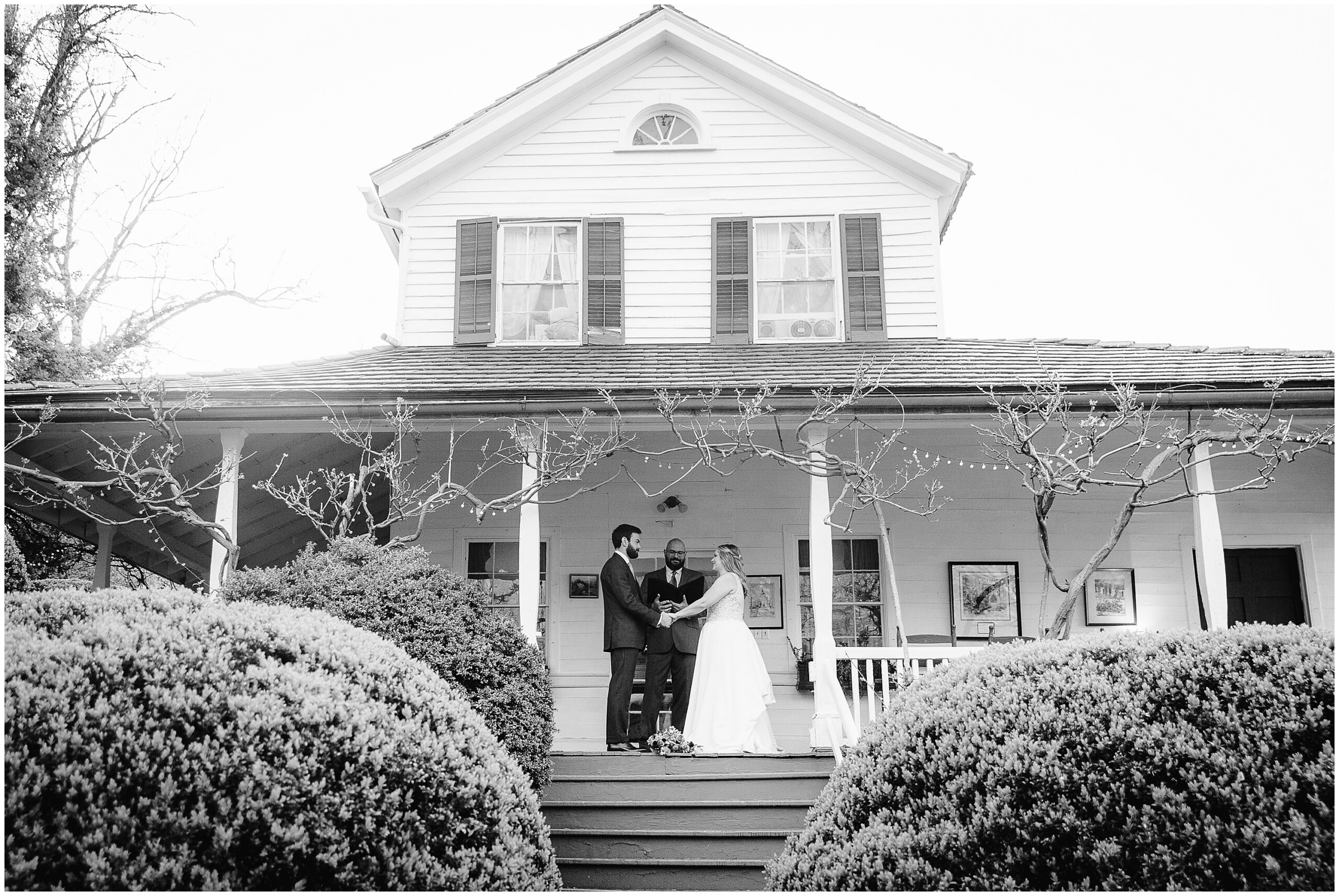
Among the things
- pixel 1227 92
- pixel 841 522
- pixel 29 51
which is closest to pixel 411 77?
pixel 29 51

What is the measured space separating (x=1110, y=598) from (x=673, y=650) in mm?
4945

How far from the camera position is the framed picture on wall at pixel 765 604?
10.7 metres

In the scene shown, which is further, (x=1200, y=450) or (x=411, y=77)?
(x=411, y=77)

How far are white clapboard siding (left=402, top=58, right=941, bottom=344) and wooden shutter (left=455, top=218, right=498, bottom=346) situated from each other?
8.5 inches

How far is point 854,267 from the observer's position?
37.6ft

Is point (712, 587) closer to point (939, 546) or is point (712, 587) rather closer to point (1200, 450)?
point (939, 546)

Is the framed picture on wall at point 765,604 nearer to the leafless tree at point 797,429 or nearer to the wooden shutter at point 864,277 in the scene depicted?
the leafless tree at point 797,429

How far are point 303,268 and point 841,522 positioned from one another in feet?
50.2

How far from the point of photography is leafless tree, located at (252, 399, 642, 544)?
8156 mm

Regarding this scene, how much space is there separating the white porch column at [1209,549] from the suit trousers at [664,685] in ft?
14.2

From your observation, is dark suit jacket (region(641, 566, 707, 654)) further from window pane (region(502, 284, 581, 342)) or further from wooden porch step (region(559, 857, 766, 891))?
window pane (region(502, 284, 581, 342))

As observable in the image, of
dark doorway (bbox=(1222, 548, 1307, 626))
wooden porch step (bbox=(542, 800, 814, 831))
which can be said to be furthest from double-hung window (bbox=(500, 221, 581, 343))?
dark doorway (bbox=(1222, 548, 1307, 626))

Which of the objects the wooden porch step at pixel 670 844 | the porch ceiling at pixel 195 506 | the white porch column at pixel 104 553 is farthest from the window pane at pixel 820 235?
the white porch column at pixel 104 553

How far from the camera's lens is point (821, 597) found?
8562mm
